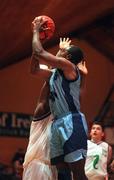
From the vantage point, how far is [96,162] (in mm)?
5188

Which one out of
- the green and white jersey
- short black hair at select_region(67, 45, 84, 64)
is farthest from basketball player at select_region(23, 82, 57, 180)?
the green and white jersey

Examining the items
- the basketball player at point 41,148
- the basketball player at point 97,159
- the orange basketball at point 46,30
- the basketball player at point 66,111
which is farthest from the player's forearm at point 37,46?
the basketball player at point 97,159

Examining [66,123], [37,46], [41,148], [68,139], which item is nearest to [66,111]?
[66,123]

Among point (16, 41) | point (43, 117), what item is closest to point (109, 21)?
point (16, 41)

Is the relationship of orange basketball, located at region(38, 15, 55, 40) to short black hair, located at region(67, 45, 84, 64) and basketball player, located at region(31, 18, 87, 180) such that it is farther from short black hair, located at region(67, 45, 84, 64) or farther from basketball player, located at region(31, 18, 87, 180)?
short black hair, located at region(67, 45, 84, 64)

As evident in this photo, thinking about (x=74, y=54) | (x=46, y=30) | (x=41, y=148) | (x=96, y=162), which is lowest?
(x=96, y=162)

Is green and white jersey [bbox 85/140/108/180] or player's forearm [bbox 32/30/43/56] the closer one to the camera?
player's forearm [bbox 32/30/43/56]

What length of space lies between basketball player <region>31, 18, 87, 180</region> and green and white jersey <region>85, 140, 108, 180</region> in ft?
5.43

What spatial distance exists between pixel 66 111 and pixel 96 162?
6.09 ft

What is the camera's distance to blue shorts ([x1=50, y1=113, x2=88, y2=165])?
3.35m

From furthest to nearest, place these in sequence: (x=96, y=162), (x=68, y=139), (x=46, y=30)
→ (x=96, y=162) < (x=46, y=30) < (x=68, y=139)

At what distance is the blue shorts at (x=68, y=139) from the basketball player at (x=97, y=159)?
66.3 inches

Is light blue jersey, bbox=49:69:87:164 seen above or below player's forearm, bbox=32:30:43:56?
below

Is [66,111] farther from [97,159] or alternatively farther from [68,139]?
[97,159]
